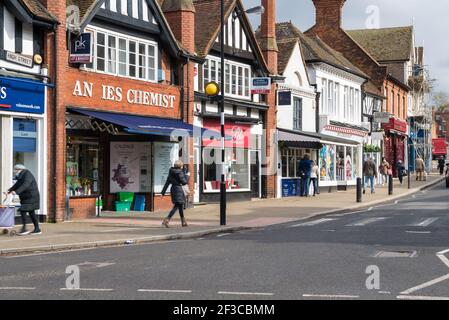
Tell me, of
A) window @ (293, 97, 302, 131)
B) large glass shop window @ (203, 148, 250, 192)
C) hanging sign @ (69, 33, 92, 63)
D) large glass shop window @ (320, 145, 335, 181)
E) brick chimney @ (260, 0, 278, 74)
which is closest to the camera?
hanging sign @ (69, 33, 92, 63)

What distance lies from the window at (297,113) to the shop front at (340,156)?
137cm

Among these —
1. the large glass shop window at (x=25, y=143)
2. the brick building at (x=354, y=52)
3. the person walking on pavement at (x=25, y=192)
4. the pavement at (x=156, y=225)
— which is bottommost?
the pavement at (x=156, y=225)

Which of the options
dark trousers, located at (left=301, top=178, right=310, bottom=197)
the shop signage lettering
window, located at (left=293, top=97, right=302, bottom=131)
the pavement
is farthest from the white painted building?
window, located at (left=293, top=97, right=302, bottom=131)

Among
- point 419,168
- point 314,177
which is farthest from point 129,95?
point 419,168

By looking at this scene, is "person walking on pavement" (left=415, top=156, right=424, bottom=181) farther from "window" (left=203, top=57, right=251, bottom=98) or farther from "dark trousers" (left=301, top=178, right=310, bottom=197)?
"window" (left=203, top=57, right=251, bottom=98)

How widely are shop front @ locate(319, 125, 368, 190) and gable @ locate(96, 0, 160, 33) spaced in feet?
44.1

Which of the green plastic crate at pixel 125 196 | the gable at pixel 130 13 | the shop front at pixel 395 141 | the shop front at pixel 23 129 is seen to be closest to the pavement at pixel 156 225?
the green plastic crate at pixel 125 196

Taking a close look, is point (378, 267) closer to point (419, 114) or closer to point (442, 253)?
point (442, 253)

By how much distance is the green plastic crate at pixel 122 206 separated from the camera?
22266 millimetres

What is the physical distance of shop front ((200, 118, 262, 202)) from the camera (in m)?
26.1

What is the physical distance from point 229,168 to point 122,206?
6.72 metres

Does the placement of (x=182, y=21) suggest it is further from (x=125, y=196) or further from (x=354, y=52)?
(x=354, y=52)

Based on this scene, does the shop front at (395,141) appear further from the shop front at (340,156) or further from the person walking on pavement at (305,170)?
the person walking on pavement at (305,170)
